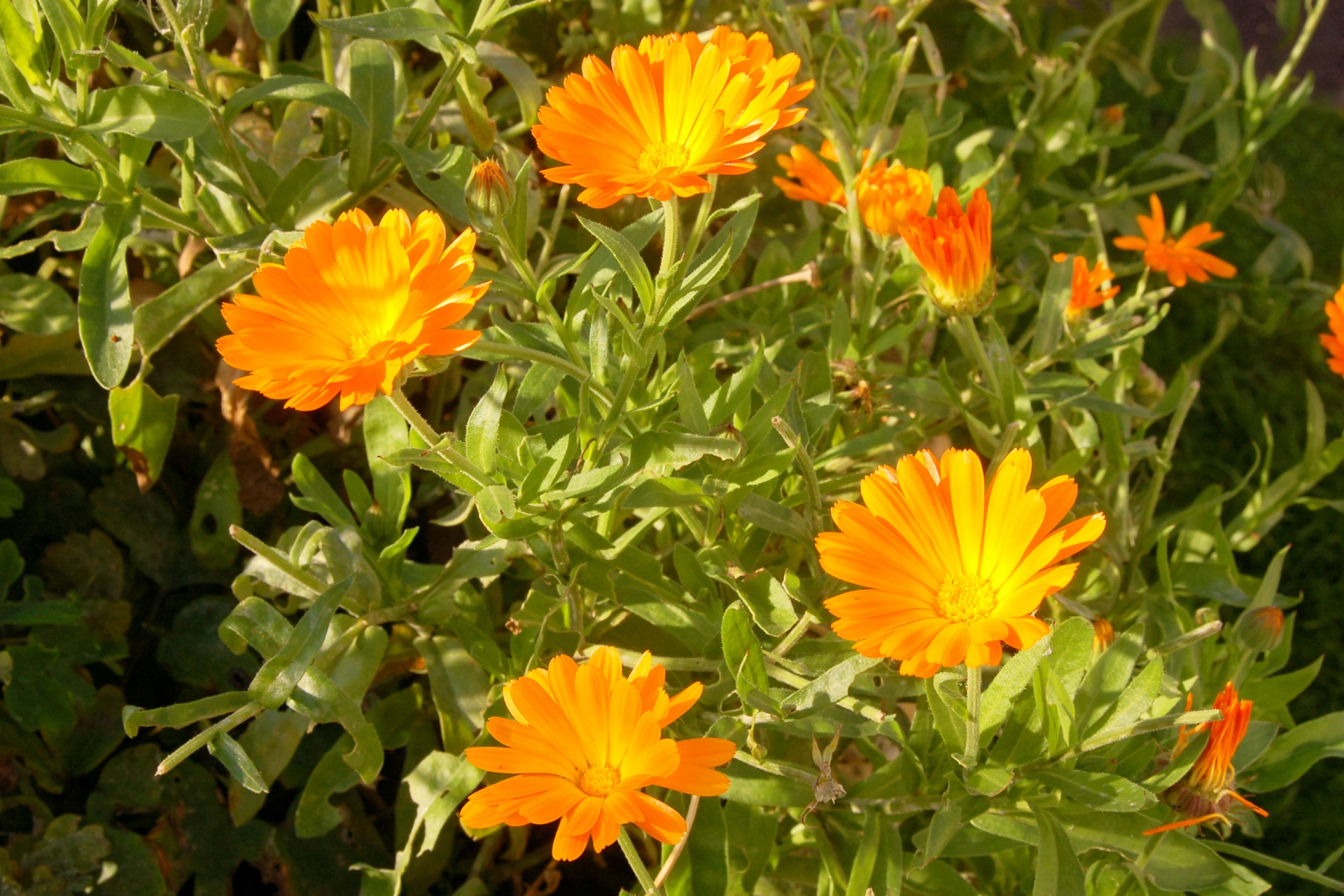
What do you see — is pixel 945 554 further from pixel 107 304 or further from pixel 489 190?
pixel 107 304

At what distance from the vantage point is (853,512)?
0.78 metres

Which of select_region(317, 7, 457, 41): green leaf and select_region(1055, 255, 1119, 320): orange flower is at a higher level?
select_region(317, 7, 457, 41): green leaf

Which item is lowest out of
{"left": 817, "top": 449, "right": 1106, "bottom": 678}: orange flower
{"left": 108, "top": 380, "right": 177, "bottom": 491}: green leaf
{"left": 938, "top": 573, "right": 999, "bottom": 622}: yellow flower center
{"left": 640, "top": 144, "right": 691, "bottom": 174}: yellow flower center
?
{"left": 108, "top": 380, "right": 177, "bottom": 491}: green leaf

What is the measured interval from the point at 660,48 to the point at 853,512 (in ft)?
1.30

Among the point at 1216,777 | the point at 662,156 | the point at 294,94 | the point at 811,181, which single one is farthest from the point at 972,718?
the point at 294,94

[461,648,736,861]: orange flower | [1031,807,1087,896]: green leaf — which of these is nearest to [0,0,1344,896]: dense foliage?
[1031,807,1087,896]: green leaf

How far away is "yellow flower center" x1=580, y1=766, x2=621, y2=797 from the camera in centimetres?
77

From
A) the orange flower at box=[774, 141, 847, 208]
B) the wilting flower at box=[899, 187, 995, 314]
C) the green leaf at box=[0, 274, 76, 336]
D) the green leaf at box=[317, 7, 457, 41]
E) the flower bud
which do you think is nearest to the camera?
the flower bud

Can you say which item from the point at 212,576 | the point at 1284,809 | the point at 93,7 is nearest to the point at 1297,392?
the point at 1284,809

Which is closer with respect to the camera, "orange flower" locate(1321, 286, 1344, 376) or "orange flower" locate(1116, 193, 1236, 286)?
"orange flower" locate(1321, 286, 1344, 376)

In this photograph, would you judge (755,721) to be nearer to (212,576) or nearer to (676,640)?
(676,640)

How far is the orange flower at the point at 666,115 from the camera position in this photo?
0.77m

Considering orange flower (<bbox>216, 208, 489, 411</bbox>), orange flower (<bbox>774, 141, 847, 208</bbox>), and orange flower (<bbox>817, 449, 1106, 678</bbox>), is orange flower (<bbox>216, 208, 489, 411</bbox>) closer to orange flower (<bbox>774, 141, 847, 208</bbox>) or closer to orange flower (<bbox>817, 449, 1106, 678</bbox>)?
orange flower (<bbox>817, 449, 1106, 678</bbox>)

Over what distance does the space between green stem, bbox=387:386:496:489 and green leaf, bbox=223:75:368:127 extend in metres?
0.44
